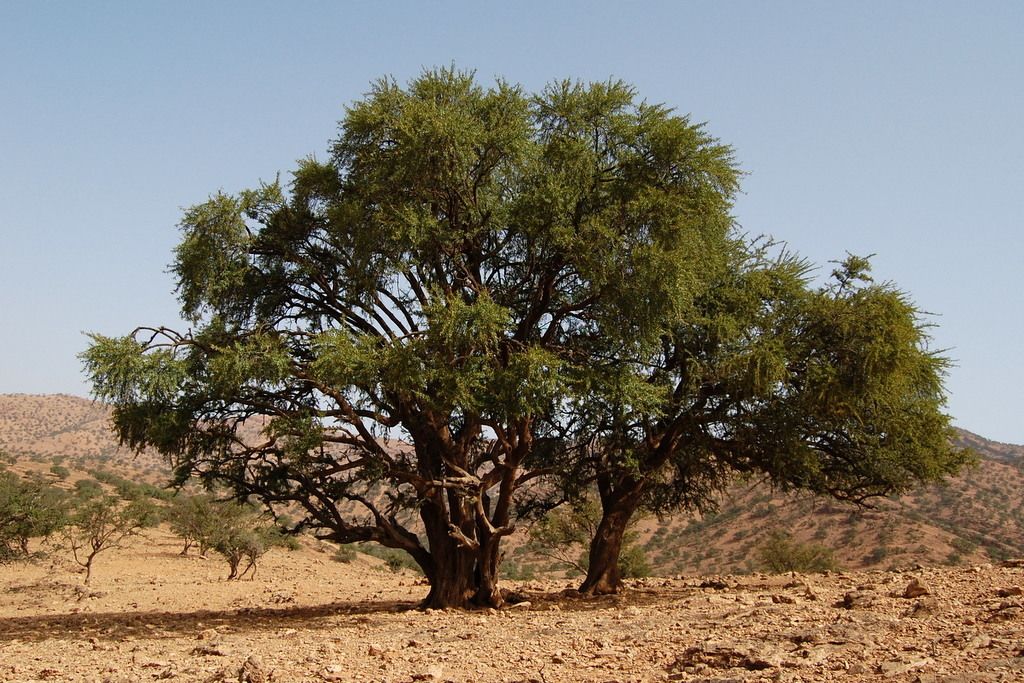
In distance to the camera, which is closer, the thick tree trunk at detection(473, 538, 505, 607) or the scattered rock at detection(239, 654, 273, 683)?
the scattered rock at detection(239, 654, 273, 683)

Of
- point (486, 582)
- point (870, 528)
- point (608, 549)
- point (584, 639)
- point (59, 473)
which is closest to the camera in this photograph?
point (584, 639)

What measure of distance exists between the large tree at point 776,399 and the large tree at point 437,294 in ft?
2.89

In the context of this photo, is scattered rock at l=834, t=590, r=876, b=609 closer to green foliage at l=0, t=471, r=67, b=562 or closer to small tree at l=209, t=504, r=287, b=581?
small tree at l=209, t=504, r=287, b=581

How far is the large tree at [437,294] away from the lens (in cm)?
1314

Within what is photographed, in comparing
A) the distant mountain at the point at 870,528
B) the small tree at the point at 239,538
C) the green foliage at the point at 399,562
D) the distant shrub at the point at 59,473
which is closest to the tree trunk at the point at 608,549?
the distant mountain at the point at 870,528

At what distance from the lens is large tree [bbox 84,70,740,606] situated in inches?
517

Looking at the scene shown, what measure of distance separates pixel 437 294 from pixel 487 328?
51.4 inches

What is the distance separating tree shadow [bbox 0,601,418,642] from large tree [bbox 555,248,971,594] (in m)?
5.30

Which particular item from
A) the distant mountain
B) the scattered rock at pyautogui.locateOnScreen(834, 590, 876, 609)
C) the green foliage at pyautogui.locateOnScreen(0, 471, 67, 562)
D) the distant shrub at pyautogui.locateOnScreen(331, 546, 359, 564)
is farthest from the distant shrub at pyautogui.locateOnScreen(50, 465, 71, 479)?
the scattered rock at pyautogui.locateOnScreen(834, 590, 876, 609)

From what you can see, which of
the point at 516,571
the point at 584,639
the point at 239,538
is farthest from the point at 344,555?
the point at 584,639

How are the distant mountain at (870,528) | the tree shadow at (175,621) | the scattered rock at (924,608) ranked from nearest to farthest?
the scattered rock at (924,608)
the tree shadow at (175,621)
the distant mountain at (870,528)

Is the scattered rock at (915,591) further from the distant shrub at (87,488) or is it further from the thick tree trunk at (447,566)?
the distant shrub at (87,488)

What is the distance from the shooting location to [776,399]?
15648 millimetres

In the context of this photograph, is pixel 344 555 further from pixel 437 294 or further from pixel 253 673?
pixel 253 673
